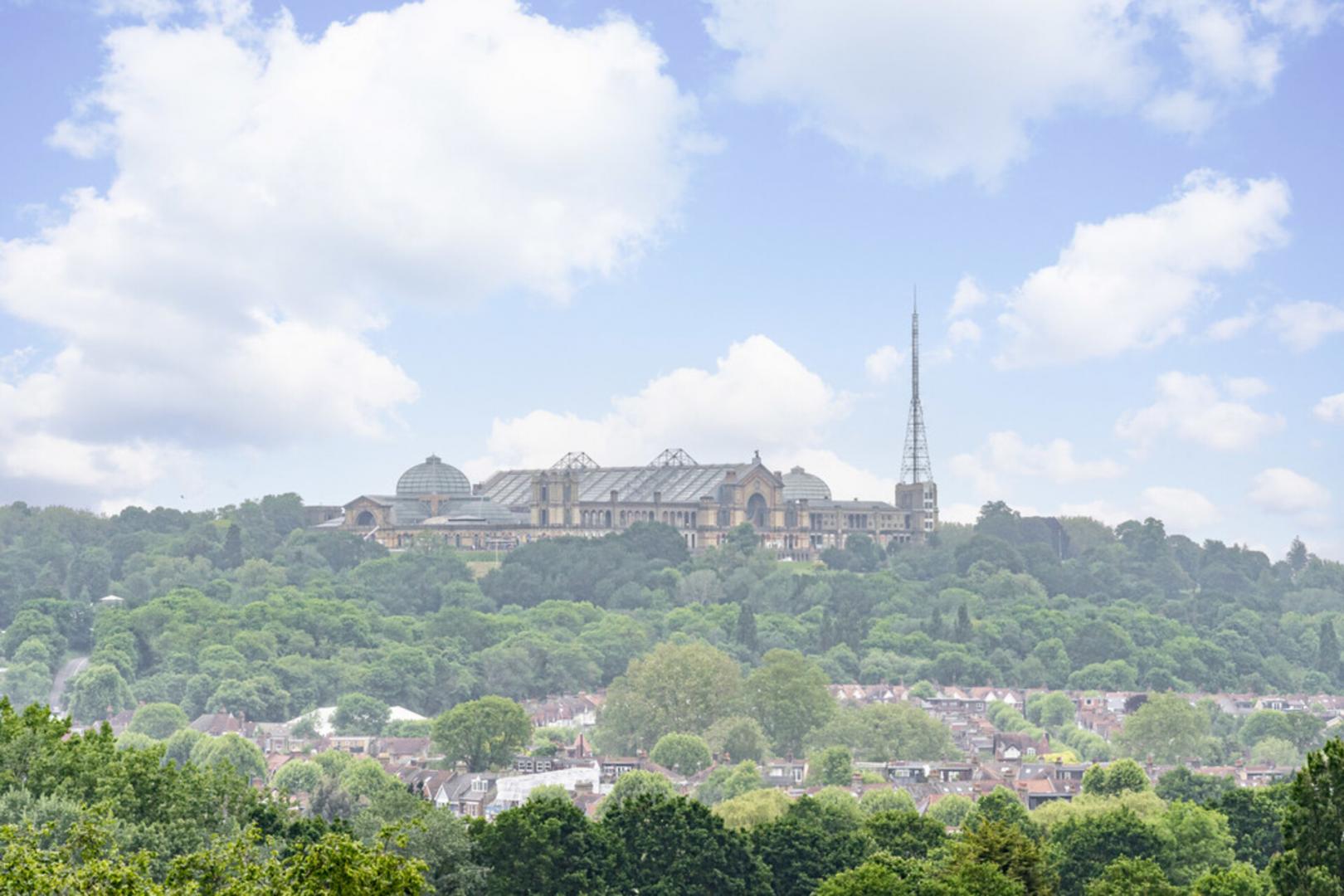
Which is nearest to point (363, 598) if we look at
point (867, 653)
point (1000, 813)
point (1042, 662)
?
point (867, 653)

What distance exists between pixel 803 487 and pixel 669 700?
80021mm

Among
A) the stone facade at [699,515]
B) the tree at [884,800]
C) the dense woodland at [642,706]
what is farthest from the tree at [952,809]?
the stone facade at [699,515]

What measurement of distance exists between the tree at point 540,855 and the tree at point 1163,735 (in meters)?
66.5

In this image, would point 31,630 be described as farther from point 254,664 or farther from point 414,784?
point 414,784

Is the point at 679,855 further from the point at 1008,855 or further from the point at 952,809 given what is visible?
the point at 952,809

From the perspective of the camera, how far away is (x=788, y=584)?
6722 inches

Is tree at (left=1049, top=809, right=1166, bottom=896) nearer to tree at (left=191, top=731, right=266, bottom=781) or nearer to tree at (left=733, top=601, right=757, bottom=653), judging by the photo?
tree at (left=191, top=731, right=266, bottom=781)

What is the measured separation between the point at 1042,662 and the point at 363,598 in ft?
176

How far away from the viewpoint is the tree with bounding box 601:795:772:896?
187 ft

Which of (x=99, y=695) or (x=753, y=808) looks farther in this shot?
(x=99, y=695)

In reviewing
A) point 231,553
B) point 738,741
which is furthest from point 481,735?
point 231,553

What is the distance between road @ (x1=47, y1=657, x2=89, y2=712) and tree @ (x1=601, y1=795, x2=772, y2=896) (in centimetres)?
8290

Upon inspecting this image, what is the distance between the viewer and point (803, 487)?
197000 mm

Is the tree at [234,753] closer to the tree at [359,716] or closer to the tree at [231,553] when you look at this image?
the tree at [359,716]
